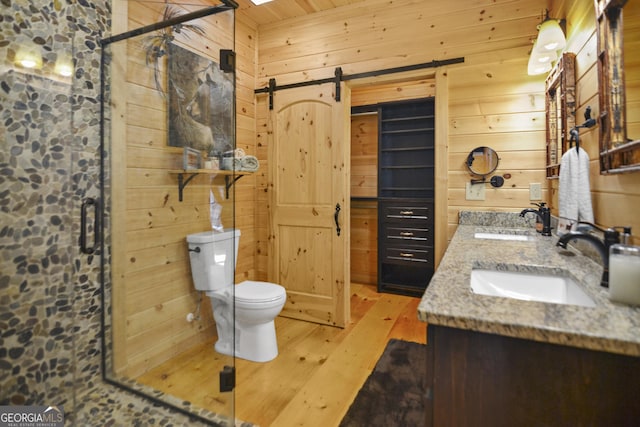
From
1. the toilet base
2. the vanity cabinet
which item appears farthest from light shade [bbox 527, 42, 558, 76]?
the toilet base

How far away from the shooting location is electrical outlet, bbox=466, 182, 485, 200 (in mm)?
2438

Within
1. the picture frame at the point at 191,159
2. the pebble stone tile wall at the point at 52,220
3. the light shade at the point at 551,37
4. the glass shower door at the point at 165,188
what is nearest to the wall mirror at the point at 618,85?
the light shade at the point at 551,37

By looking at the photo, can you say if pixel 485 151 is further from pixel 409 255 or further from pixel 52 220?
pixel 52 220

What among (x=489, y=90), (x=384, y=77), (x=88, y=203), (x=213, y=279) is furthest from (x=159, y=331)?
(x=489, y=90)

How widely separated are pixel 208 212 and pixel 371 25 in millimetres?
2104

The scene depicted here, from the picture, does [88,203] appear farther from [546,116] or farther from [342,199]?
[546,116]

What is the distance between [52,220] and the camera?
172cm

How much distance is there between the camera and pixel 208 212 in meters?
2.12

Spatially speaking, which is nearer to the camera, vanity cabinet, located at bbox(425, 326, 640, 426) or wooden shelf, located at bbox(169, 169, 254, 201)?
vanity cabinet, located at bbox(425, 326, 640, 426)

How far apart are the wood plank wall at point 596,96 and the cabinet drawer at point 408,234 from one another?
211 cm

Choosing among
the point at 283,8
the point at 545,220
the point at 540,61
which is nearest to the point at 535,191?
the point at 545,220

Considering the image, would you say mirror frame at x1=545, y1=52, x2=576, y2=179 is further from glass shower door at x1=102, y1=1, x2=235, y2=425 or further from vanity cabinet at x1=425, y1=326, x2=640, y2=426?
glass shower door at x1=102, y1=1, x2=235, y2=425

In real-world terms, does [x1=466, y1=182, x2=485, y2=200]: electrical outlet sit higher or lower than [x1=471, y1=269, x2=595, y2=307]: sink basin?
higher

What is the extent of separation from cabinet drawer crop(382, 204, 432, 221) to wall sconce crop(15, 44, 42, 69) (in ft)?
10.4
